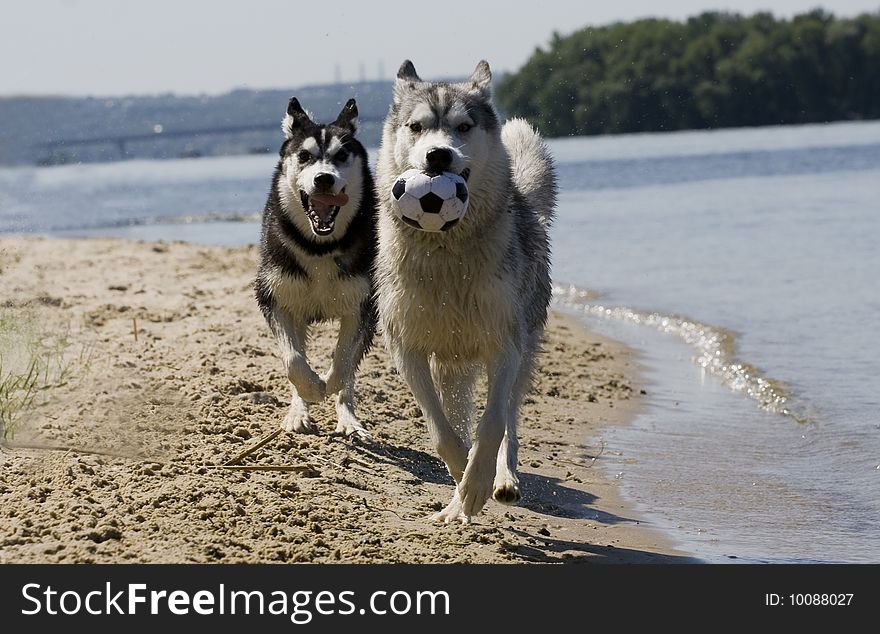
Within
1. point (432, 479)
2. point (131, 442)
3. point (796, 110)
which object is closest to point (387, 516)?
point (432, 479)

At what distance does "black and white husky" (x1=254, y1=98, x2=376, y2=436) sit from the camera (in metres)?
6.68

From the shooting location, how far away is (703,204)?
21.4m

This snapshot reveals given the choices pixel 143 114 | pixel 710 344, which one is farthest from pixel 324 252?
pixel 143 114

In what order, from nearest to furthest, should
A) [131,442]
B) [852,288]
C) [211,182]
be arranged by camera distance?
[131,442]
[852,288]
[211,182]

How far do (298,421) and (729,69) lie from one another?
42.9m

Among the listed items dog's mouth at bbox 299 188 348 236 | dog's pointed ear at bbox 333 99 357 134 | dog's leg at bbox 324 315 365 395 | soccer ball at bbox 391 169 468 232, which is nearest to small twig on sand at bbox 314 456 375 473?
dog's leg at bbox 324 315 365 395

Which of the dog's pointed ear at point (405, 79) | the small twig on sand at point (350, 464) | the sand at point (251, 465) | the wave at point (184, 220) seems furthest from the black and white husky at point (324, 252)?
the wave at point (184, 220)

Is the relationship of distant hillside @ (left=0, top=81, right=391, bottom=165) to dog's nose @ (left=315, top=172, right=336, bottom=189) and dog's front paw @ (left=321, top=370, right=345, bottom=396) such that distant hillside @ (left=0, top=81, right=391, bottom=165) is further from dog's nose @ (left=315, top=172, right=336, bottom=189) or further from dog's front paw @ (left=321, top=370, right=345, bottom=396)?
dog's front paw @ (left=321, top=370, right=345, bottom=396)

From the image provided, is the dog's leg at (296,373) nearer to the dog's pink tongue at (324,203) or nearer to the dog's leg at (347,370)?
the dog's leg at (347,370)

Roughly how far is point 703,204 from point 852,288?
32.2 feet

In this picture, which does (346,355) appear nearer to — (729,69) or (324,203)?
(324,203)

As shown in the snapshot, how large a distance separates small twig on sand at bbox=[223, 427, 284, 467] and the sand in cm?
4

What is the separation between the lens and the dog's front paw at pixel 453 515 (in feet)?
17.0
